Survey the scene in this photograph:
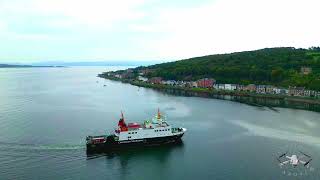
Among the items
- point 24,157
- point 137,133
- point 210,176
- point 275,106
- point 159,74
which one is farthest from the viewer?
point 159,74

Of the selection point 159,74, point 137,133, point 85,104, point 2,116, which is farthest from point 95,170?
point 159,74

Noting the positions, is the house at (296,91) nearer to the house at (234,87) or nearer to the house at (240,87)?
the house at (240,87)

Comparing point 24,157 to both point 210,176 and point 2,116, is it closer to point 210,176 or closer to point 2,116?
point 210,176

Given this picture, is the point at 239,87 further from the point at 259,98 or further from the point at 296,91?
the point at 296,91

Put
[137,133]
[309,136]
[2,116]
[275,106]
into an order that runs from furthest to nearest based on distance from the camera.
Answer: [275,106]
[2,116]
[309,136]
[137,133]

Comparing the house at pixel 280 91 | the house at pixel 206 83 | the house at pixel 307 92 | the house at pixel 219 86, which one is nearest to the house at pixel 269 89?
the house at pixel 280 91

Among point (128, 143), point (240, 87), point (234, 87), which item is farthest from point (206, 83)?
point (128, 143)

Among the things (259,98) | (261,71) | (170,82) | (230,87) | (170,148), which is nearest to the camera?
(170,148)

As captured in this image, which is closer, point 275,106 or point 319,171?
point 319,171
